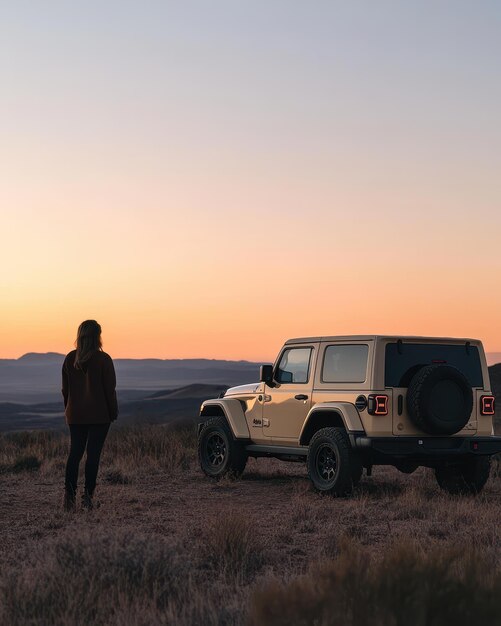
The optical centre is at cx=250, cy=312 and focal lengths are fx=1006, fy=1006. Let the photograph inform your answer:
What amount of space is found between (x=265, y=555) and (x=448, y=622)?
3500 mm

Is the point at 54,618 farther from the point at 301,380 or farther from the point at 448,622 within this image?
the point at 301,380

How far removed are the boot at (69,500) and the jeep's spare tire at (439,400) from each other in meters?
4.13

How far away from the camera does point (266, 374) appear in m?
13.8

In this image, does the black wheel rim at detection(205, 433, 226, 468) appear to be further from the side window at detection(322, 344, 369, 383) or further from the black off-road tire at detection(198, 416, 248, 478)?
the side window at detection(322, 344, 369, 383)

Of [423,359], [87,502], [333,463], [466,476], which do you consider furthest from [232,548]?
[466,476]

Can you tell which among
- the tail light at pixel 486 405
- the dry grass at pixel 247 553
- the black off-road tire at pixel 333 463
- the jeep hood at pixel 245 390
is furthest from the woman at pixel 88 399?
the tail light at pixel 486 405

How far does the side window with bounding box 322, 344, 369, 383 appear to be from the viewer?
40.8 feet

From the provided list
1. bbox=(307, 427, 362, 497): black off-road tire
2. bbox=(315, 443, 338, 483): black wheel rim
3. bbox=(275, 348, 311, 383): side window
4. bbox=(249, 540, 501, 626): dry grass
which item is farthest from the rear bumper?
bbox=(249, 540, 501, 626): dry grass

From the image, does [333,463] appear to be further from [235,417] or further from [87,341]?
[87,341]

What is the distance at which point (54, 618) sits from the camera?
586cm

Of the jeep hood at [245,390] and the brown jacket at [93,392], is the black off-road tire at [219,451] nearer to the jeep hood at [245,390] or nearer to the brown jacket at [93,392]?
the jeep hood at [245,390]

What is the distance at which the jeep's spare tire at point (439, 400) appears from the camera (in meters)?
12.0

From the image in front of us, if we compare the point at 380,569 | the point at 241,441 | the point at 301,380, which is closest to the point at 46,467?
the point at 241,441

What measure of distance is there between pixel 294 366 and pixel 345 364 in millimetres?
1099
